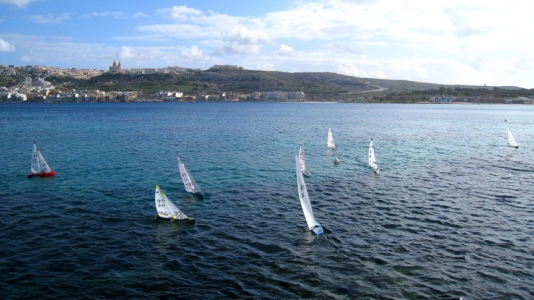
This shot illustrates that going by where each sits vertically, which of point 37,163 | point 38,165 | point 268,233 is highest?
point 37,163

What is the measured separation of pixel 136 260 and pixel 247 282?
20.4 ft

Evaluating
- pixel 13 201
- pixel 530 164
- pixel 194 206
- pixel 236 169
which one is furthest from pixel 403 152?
pixel 13 201

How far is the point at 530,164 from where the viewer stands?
161 feet

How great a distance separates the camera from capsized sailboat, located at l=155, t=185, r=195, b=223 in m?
26.5

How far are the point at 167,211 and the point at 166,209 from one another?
149 mm

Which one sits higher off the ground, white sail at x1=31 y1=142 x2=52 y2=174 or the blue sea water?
white sail at x1=31 y1=142 x2=52 y2=174

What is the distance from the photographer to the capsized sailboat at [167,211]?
2653 centimetres

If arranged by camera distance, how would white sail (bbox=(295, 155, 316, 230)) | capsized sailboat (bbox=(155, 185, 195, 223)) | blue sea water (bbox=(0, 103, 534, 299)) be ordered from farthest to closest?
capsized sailboat (bbox=(155, 185, 195, 223)), white sail (bbox=(295, 155, 316, 230)), blue sea water (bbox=(0, 103, 534, 299))

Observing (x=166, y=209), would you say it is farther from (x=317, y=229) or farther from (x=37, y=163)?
(x=37, y=163)

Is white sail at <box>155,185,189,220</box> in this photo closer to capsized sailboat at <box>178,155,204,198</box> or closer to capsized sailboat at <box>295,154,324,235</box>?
capsized sailboat at <box>178,155,204,198</box>

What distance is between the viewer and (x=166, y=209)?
87.6 feet

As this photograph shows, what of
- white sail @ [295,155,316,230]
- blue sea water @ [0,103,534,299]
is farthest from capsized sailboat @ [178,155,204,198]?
white sail @ [295,155,316,230]

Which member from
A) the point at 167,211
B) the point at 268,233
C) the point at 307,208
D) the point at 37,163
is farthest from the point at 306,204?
the point at 37,163

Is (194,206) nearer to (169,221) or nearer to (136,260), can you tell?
(169,221)
